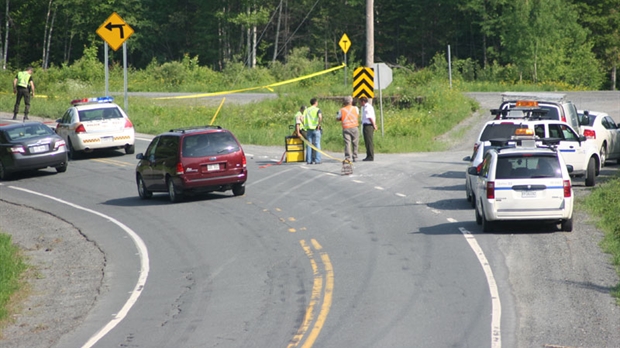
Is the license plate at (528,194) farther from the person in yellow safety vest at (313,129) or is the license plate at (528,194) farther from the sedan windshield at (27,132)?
the sedan windshield at (27,132)

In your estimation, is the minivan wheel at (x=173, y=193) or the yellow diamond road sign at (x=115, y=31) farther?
the yellow diamond road sign at (x=115, y=31)

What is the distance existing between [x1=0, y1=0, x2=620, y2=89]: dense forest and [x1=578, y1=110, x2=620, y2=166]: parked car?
1739 inches

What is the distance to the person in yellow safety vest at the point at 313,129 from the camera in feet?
94.5

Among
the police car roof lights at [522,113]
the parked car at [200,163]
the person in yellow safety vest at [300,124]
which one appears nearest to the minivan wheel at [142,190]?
the parked car at [200,163]

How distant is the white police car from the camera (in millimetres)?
31688

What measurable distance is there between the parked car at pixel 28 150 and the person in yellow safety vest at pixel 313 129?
7062 mm

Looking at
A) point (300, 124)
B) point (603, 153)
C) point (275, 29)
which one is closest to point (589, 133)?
point (603, 153)

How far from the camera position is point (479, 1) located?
76.4 m

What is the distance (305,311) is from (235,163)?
1041 centimetres

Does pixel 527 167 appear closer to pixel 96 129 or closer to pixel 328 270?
pixel 328 270

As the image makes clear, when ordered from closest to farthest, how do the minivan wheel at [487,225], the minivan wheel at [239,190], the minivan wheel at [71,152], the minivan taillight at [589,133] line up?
the minivan wheel at [487,225] < the minivan wheel at [239,190] < the minivan taillight at [589,133] < the minivan wheel at [71,152]

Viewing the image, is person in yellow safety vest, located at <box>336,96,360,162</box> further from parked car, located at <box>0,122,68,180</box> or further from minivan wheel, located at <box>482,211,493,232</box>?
minivan wheel, located at <box>482,211,493,232</box>

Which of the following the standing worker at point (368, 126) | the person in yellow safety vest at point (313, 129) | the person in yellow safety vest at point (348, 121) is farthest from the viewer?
the standing worker at point (368, 126)

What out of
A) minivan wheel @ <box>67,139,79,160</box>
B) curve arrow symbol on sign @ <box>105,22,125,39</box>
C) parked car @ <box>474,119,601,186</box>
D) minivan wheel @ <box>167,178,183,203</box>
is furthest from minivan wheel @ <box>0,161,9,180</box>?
parked car @ <box>474,119,601,186</box>
